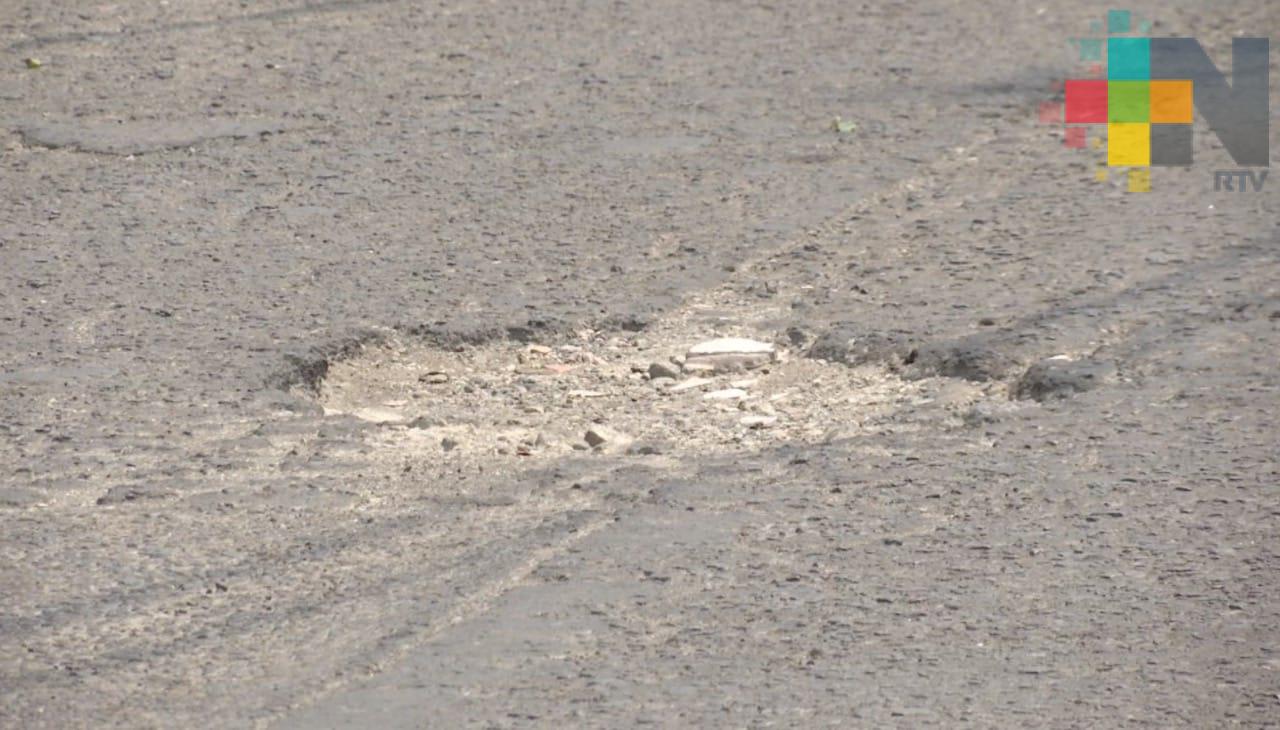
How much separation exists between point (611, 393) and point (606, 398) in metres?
0.03

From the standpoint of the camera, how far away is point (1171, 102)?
7.52 metres

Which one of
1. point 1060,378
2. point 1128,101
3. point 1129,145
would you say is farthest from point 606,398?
point 1128,101

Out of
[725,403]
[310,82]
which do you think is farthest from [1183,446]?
[310,82]

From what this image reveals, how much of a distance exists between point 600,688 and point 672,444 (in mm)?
1310

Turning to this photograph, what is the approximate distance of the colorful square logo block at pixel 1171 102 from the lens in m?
7.31

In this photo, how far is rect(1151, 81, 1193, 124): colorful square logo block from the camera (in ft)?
24.0

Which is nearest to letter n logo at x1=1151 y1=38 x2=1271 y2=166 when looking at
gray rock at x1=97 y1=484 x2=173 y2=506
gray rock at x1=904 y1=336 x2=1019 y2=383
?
gray rock at x1=904 y1=336 x2=1019 y2=383

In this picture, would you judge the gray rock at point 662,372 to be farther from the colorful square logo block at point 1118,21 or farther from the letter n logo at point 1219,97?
the colorful square logo block at point 1118,21

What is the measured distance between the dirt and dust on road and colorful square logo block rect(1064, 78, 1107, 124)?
153 mm

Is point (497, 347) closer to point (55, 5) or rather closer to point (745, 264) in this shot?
point (745, 264)

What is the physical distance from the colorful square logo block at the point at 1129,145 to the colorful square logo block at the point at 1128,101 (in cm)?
11

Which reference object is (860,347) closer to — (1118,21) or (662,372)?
(662,372)

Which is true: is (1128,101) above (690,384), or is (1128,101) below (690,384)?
above

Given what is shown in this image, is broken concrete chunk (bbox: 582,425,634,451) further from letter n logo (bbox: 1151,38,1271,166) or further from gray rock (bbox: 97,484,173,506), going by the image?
letter n logo (bbox: 1151,38,1271,166)
